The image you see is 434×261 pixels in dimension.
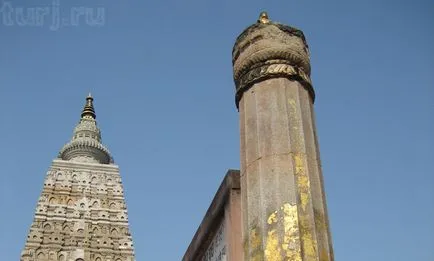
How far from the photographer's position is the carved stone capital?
480 cm

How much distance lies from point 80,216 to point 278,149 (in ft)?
95.5

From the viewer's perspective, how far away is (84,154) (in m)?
36.4

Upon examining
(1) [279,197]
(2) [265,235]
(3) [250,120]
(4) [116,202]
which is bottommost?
(2) [265,235]

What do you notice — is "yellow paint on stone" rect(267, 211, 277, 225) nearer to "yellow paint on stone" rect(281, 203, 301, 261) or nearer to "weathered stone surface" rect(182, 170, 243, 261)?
"yellow paint on stone" rect(281, 203, 301, 261)

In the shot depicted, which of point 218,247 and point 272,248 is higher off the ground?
point 218,247

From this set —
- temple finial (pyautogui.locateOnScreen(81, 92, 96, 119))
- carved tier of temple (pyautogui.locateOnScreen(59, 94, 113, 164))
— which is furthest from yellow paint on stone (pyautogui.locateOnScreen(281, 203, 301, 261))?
temple finial (pyautogui.locateOnScreen(81, 92, 96, 119))

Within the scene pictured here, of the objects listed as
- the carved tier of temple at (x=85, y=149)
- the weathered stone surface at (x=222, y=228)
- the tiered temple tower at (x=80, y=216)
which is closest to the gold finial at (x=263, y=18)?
the weathered stone surface at (x=222, y=228)

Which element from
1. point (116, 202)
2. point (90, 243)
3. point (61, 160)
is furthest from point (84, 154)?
point (90, 243)

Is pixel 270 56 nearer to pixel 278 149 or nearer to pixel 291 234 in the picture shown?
pixel 278 149

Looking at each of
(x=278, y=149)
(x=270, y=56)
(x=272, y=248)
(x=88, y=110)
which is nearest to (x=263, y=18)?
(x=270, y=56)

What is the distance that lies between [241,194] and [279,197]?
55 centimetres

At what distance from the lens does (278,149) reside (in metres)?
4.43

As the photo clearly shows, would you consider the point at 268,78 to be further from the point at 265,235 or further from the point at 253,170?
the point at 265,235

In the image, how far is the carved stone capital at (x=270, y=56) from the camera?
189 inches
